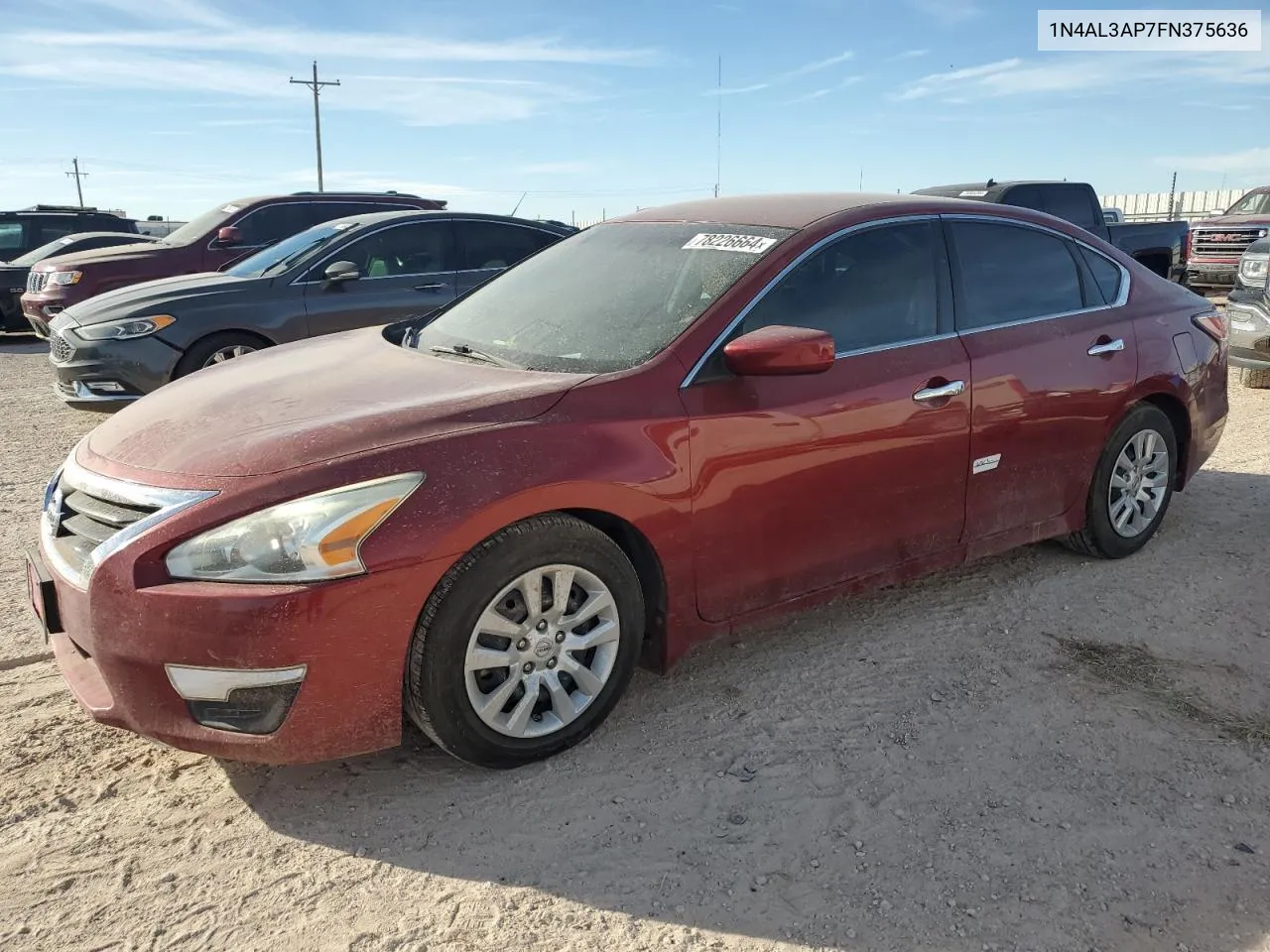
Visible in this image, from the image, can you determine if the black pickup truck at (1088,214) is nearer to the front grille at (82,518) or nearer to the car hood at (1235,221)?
the car hood at (1235,221)

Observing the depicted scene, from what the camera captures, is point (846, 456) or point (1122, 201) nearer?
point (846, 456)

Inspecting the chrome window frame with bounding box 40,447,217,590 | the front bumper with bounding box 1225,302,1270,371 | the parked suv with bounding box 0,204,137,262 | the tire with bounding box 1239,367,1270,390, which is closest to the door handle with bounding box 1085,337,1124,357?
the chrome window frame with bounding box 40,447,217,590

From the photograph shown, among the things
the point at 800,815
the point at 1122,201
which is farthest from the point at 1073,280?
the point at 1122,201

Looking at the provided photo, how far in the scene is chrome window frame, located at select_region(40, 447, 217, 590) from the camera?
2.60 meters

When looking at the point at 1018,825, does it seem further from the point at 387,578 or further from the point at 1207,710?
the point at 387,578

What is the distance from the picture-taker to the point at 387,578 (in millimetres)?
2600

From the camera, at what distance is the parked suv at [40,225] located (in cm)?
1503

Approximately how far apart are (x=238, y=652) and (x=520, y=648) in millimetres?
765

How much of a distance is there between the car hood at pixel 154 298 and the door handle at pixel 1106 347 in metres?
5.77

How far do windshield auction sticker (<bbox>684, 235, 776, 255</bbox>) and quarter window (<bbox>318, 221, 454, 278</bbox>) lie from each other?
4806 millimetres

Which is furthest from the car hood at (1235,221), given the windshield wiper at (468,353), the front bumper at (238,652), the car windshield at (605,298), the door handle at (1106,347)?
the front bumper at (238,652)

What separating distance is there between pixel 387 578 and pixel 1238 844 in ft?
7.72

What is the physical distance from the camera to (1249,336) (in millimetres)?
8195

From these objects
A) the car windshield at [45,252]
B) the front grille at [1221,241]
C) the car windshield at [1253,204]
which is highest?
the car windshield at [1253,204]
